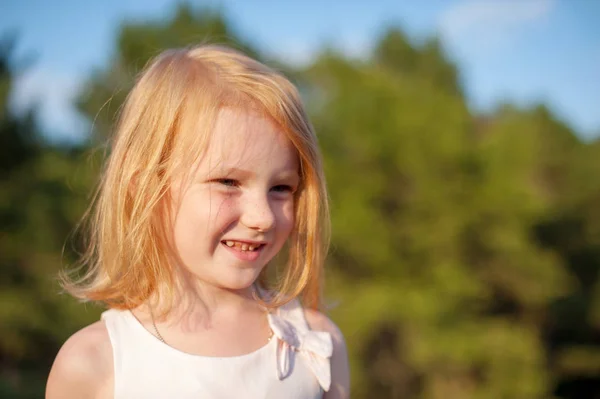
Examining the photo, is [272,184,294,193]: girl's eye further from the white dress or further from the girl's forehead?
the white dress

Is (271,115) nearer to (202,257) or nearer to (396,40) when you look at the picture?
(202,257)

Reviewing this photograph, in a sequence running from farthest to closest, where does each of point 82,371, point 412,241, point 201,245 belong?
point 412,241 → point 201,245 → point 82,371

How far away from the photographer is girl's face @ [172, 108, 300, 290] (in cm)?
138

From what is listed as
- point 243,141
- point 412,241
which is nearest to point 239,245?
point 243,141

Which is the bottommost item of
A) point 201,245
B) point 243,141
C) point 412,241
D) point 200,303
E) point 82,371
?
point 412,241

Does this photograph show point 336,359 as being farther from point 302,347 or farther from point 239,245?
point 239,245

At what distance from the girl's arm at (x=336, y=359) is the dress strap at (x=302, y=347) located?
0.04m

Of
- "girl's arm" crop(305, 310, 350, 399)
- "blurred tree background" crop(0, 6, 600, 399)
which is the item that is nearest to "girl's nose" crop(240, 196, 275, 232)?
"girl's arm" crop(305, 310, 350, 399)

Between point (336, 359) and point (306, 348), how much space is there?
111 mm

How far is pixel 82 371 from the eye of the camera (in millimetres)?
1292

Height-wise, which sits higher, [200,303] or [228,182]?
[228,182]

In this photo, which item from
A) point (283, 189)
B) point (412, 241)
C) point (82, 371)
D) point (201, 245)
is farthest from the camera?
point (412, 241)

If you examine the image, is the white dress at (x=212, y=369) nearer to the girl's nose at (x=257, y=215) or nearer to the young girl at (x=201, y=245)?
the young girl at (x=201, y=245)

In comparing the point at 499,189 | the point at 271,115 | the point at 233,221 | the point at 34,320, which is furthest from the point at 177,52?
the point at 499,189
